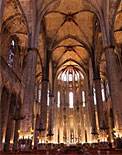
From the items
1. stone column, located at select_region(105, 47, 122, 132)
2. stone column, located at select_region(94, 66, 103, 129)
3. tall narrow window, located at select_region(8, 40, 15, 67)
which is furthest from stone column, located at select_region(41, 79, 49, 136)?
stone column, located at select_region(105, 47, 122, 132)

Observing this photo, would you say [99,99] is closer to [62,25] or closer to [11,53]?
[62,25]

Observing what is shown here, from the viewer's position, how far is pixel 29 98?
15.2 meters

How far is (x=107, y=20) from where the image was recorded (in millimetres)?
18172

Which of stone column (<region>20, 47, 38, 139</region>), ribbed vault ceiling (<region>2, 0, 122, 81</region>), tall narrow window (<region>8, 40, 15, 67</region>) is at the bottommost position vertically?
stone column (<region>20, 47, 38, 139</region>)

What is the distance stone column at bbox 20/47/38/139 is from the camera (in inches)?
554

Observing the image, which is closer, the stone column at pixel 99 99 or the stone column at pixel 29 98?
the stone column at pixel 29 98

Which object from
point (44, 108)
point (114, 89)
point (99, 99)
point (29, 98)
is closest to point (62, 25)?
point (99, 99)

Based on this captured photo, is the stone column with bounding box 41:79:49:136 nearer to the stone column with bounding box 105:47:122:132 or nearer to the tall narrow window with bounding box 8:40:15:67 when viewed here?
the tall narrow window with bounding box 8:40:15:67

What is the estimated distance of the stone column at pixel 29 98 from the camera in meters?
14.1

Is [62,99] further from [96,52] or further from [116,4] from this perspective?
[116,4]

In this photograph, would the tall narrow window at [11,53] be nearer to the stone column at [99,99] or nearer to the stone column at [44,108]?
the stone column at [44,108]

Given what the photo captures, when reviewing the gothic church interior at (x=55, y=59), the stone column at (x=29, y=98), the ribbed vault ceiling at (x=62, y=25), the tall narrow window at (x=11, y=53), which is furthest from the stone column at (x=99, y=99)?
the tall narrow window at (x=11, y=53)

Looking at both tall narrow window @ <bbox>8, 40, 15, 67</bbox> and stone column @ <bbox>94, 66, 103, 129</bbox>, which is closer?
stone column @ <bbox>94, 66, 103, 129</bbox>

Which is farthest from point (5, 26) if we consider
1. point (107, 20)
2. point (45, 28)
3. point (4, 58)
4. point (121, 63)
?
point (121, 63)
